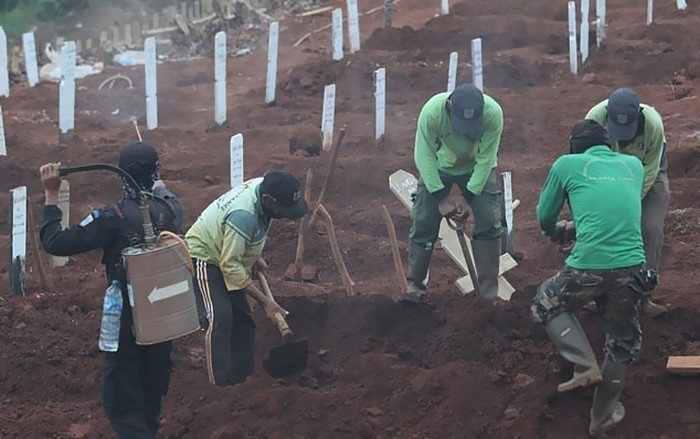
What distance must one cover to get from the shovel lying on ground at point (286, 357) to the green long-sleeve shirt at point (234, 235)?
1.57 feet

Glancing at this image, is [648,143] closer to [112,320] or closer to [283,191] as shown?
[283,191]

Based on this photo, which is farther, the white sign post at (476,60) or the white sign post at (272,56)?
the white sign post at (272,56)

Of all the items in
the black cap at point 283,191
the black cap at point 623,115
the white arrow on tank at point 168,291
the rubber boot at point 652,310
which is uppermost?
the black cap at point 623,115

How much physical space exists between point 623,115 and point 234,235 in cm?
264

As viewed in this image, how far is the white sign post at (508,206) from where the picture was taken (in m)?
9.70

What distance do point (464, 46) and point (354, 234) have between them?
9.64 meters

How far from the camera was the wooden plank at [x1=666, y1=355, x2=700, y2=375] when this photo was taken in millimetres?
6457

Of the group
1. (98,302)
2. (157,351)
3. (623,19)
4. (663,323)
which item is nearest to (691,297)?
(663,323)

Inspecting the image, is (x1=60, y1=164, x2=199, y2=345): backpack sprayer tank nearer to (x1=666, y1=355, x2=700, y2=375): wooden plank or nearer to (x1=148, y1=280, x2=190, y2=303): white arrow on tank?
(x1=148, y1=280, x2=190, y2=303): white arrow on tank

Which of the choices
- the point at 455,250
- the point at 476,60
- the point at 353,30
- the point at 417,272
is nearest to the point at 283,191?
the point at 417,272

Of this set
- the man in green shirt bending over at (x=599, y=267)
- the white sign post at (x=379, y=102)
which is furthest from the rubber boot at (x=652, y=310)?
the white sign post at (x=379, y=102)

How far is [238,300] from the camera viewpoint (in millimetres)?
7398

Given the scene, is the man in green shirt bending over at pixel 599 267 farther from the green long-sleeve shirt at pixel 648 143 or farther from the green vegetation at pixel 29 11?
the green vegetation at pixel 29 11

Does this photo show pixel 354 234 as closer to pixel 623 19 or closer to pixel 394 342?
pixel 394 342
